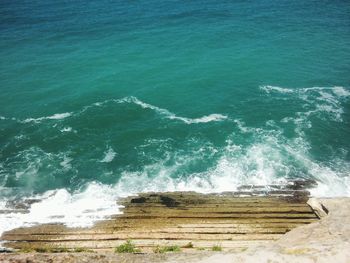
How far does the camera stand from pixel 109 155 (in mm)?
43938

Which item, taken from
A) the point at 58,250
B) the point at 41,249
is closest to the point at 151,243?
the point at 58,250

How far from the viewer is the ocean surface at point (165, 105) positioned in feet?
131

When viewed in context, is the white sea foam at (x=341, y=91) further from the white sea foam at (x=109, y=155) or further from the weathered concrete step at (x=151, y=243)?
the white sea foam at (x=109, y=155)

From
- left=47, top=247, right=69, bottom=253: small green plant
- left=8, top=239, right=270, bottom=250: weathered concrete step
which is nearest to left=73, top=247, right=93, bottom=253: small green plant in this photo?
left=8, top=239, right=270, bottom=250: weathered concrete step

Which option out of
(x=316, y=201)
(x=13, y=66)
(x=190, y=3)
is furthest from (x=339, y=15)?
(x=13, y=66)

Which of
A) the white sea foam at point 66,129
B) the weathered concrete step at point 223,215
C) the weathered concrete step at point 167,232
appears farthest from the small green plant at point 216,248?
the white sea foam at point 66,129

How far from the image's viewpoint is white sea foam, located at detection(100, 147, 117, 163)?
43.1 metres

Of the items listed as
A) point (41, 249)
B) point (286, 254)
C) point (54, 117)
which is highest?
point (286, 254)

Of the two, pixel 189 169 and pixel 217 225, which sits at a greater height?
pixel 217 225

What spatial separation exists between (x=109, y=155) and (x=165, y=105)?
13.9 m

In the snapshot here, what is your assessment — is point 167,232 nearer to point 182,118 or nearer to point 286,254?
point 286,254

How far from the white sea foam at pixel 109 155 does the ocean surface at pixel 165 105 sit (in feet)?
0.72

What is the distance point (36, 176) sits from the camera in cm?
4062

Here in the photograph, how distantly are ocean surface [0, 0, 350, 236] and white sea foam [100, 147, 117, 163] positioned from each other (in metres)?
0.22
